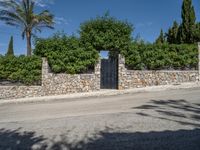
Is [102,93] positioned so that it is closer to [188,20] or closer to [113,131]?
[113,131]

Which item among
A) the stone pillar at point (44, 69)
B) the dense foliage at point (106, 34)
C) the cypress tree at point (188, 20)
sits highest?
the cypress tree at point (188, 20)

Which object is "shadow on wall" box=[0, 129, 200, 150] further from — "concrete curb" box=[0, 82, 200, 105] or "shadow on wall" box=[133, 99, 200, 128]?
"concrete curb" box=[0, 82, 200, 105]

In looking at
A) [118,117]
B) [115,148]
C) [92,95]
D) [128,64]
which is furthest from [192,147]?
[128,64]

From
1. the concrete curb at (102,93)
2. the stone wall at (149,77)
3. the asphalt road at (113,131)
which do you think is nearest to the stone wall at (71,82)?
the concrete curb at (102,93)

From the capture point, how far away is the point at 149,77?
20.2 m

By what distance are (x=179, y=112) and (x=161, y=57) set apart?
1018 cm

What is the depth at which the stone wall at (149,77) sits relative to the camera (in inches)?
783

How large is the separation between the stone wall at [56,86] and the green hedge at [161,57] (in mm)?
2446

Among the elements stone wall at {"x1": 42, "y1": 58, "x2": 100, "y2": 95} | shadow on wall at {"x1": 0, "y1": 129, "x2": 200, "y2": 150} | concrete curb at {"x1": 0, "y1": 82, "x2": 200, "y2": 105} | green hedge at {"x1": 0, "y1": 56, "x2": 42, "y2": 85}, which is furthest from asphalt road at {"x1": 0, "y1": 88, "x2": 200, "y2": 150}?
green hedge at {"x1": 0, "y1": 56, "x2": 42, "y2": 85}

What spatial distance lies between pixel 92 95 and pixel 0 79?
6519mm

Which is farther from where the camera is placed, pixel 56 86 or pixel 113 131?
pixel 56 86

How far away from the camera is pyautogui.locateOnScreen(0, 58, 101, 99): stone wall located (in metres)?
19.4

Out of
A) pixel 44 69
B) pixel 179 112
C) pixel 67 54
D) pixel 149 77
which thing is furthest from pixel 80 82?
pixel 179 112

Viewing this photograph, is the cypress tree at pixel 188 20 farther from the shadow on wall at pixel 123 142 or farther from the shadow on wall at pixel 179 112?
the shadow on wall at pixel 123 142
